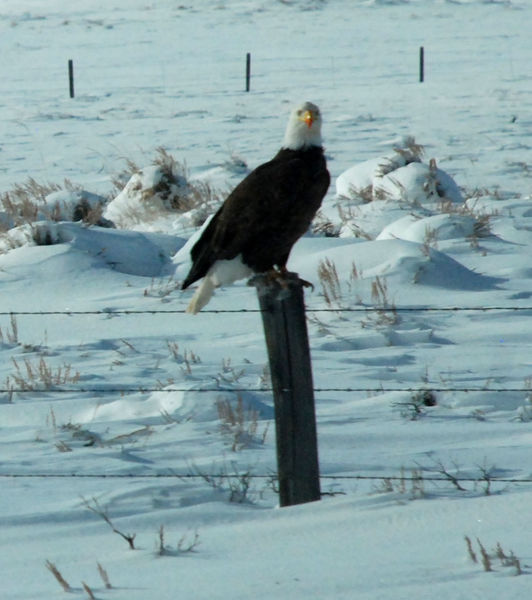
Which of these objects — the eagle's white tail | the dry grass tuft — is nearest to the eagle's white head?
the eagle's white tail

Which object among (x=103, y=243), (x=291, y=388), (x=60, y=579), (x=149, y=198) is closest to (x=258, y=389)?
(x=291, y=388)

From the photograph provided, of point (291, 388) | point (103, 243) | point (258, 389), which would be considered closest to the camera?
point (291, 388)

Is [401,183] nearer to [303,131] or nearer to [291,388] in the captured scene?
[303,131]

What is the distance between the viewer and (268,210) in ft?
14.8

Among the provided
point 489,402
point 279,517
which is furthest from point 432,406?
point 279,517

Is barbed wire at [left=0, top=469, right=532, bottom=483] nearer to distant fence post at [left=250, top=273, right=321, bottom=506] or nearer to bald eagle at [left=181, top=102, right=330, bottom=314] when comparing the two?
distant fence post at [left=250, top=273, right=321, bottom=506]

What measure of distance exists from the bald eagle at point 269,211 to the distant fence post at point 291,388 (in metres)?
0.71

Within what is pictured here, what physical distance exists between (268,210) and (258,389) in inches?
30.4

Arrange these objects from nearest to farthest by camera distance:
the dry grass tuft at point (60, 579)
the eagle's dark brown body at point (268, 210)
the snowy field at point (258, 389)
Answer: the dry grass tuft at point (60, 579) < the snowy field at point (258, 389) < the eagle's dark brown body at point (268, 210)

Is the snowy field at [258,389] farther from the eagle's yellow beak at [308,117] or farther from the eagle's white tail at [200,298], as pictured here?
the eagle's yellow beak at [308,117]

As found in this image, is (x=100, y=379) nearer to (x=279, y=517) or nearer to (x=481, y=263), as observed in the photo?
(x=279, y=517)

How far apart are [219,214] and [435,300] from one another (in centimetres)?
286

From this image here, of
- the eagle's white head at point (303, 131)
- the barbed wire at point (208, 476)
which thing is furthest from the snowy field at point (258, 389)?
the eagle's white head at point (303, 131)

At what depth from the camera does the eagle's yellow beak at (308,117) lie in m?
4.60
